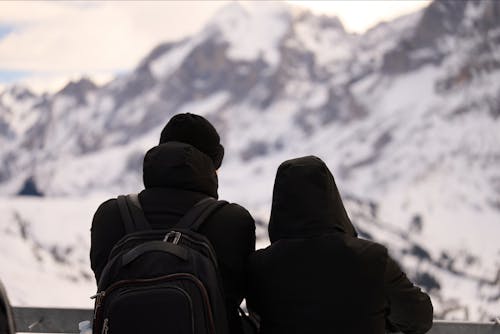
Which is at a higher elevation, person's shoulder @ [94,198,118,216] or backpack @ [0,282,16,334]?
person's shoulder @ [94,198,118,216]

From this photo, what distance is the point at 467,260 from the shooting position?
178250 mm

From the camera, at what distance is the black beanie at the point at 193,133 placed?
404cm

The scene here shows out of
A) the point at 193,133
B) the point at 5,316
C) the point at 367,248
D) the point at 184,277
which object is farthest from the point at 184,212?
the point at 5,316

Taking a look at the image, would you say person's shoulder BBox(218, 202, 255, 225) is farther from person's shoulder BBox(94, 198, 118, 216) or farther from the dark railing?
the dark railing

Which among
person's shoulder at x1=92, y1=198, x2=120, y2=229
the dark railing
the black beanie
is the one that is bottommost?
the dark railing

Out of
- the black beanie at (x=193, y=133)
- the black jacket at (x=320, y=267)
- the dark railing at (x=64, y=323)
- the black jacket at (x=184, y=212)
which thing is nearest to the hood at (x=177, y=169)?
the black jacket at (x=184, y=212)

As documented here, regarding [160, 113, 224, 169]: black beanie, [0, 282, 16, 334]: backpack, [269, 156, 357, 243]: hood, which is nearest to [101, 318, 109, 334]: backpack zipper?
[0, 282, 16, 334]: backpack

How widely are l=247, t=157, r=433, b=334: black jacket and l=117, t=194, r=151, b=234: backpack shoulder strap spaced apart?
643 millimetres

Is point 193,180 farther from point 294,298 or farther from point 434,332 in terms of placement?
point 434,332

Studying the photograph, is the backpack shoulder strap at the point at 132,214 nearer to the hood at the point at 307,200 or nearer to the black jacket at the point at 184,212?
the black jacket at the point at 184,212

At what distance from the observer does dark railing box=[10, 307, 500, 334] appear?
4332 millimetres

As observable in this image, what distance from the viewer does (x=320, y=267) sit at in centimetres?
358

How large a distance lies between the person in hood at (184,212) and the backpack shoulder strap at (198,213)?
36mm

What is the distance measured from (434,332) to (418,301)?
80cm
